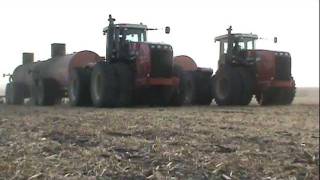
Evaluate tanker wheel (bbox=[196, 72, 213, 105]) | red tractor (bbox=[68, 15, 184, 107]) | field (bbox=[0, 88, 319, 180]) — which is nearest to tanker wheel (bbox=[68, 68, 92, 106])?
red tractor (bbox=[68, 15, 184, 107])

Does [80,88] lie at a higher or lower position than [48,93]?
higher

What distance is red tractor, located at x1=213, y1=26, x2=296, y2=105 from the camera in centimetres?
1905

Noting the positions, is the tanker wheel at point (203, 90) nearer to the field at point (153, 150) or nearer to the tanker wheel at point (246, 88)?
the tanker wheel at point (246, 88)

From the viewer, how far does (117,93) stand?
16781 millimetres

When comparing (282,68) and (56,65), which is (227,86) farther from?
(56,65)

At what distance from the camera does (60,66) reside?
20.6 m

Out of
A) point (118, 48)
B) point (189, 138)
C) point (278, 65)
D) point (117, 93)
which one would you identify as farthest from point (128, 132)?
point (278, 65)

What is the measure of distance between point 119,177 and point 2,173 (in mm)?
1077

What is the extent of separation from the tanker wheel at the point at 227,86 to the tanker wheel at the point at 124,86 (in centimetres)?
376

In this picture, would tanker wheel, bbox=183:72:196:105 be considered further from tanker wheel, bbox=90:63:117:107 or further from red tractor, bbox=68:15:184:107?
tanker wheel, bbox=90:63:117:107

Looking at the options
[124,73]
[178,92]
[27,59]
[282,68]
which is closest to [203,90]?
[178,92]

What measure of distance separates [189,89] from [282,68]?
3292 mm

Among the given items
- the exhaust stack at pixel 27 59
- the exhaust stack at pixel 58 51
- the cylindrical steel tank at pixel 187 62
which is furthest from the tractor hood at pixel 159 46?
the exhaust stack at pixel 27 59

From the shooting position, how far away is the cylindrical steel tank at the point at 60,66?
2000 centimetres
